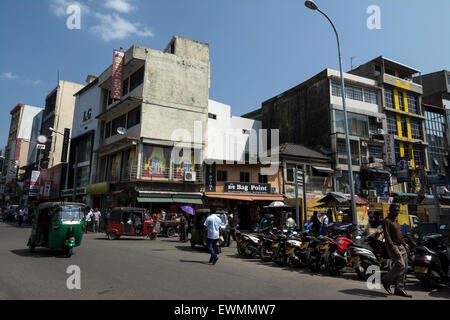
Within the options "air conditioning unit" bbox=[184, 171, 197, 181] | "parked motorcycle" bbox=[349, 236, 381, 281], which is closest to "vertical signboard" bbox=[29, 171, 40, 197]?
"air conditioning unit" bbox=[184, 171, 197, 181]

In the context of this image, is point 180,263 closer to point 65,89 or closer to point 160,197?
point 160,197

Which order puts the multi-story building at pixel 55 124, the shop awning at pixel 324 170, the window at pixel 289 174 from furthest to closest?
the multi-story building at pixel 55 124 < the shop awning at pixel 324 170 < the window at pixel 289 174

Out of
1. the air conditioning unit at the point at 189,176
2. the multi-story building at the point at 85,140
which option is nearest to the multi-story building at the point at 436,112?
the air conditioning unit at the point at 189,176

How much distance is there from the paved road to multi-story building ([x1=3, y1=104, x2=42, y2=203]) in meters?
55.5

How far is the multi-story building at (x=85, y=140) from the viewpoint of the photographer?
32731mm

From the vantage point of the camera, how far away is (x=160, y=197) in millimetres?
24250

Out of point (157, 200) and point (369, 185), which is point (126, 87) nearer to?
point (157, 200)

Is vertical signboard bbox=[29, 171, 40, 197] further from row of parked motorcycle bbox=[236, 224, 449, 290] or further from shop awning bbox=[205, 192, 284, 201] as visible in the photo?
row of parked motorcycle bbox=[236, 224, 449, 290]

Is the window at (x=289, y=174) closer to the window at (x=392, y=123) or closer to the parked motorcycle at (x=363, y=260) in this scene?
the window at (x=392, y=123)

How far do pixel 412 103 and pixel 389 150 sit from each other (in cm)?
858

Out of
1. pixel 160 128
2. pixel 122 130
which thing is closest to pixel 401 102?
pixel 160 128

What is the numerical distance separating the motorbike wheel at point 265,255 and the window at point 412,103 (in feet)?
103

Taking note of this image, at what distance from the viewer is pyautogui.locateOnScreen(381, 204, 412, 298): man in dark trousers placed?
6.14 metres
